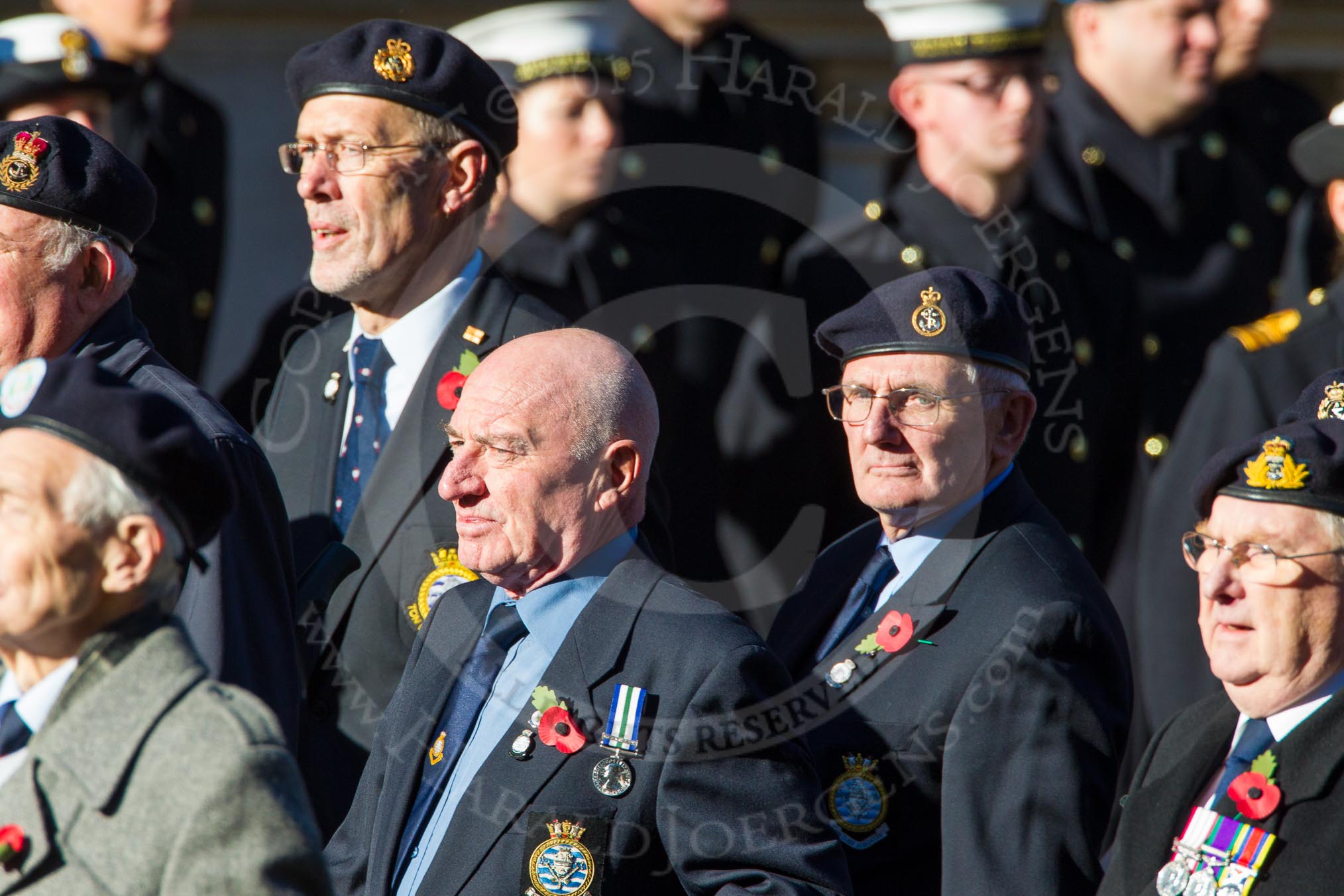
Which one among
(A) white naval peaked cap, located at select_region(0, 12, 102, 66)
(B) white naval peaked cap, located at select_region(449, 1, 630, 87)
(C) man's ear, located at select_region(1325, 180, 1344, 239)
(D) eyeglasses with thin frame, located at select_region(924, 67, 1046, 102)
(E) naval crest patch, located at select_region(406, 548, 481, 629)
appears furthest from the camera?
(B) white naval peaked cap, located at select_region(449, 1, 630, 87)

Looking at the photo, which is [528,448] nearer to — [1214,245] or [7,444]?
[7,444]

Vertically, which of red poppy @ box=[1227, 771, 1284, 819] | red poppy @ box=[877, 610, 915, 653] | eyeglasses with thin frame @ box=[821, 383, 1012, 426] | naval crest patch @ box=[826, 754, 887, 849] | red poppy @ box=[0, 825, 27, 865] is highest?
eyeglasses with thin frame @ box=[821, 383, 1012, 426]

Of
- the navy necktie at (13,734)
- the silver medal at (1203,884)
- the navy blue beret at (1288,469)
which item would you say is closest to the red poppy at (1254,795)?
the silver medal at (1203,884)

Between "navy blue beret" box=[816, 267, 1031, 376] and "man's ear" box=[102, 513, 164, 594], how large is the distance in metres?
1.84

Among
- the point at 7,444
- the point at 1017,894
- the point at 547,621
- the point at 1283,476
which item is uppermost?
the point at 1283,476

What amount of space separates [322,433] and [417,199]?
1.95 feet

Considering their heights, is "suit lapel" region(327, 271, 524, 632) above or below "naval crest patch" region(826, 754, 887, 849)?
above

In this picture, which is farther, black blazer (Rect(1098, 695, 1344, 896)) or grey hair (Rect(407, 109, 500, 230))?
grey hair (Rect(407, 109, 500, 230))

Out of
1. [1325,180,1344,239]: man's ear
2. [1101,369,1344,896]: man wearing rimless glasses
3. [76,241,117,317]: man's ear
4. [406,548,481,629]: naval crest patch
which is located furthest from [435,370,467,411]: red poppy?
[1325,180,1344,239]: man's ear

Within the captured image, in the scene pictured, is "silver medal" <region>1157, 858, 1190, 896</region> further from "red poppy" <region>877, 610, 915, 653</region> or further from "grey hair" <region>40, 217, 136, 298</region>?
"grey hair" <region>40, 217, 136, 298</region>

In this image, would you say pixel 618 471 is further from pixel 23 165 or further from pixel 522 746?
pixel 23 165

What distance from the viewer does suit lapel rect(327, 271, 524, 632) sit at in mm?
4527

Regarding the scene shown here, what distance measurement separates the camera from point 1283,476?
362 cm

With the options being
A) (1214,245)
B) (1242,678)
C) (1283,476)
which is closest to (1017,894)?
(1242,678)
